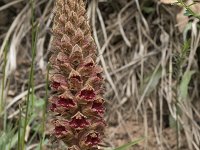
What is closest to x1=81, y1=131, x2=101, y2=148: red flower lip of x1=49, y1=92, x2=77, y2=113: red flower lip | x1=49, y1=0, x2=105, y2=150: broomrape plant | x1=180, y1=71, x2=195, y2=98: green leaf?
x1=49, y1=0, x2=105, y2=150: broomrape plant

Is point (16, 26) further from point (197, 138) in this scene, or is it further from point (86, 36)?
point (86, 36)

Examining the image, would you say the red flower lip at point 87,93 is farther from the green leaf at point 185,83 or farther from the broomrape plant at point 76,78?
the green leaf at point 185,83

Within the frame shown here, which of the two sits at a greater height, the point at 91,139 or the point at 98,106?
the point at 98,106

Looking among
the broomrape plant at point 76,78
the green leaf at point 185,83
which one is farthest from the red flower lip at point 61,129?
the green leaf at point 185,83

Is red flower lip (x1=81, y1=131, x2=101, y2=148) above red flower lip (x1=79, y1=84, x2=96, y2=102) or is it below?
below

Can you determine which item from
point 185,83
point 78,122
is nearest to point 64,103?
point 78,122

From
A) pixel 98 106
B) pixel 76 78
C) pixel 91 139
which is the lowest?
pixel 91 139

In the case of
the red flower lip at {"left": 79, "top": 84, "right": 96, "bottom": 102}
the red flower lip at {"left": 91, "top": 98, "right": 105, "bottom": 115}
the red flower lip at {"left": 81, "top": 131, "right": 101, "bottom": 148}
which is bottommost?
the red flower lip at {"left": 81, "top": 131, "right": 101, "bottom": 148}

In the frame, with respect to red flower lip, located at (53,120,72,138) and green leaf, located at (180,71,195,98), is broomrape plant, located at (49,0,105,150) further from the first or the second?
green leaf, located at (180,71,195,98)

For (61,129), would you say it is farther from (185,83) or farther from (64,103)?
(185,83)
